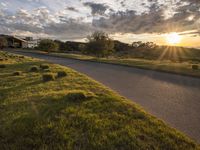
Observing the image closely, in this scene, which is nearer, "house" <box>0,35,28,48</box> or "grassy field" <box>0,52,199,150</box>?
"grassy field" <box>0,52,199,150</box>

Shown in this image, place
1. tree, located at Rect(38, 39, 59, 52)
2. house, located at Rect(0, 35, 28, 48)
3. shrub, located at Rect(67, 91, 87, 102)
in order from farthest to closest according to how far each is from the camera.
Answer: house, located at Rect(0, 35, 28, 48)
tree, located at Rect(38, 39, 59, 52)
shrub, located at Rect(67, 91, 87, 102)

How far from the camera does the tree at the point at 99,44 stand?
4266cm

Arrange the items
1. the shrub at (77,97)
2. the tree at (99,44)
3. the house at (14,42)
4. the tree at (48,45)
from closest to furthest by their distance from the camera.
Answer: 1. the shrub at (77,97)
2. the tree at (99,44)
3. the tree at (48,45)
4. the house at (14,42)

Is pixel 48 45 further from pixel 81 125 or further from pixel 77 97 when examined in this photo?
pixel 81 125

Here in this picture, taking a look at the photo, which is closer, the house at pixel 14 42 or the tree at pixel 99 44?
the tree at pixel 99 44

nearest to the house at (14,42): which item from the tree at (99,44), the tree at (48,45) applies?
the tree at (48,45)

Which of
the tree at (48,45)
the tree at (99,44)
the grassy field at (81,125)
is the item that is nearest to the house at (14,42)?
the tree at (48,45)

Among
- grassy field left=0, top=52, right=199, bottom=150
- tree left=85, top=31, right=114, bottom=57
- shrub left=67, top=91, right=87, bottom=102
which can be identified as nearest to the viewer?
A: grassy field left=0, top=52, right=199, bottom=150

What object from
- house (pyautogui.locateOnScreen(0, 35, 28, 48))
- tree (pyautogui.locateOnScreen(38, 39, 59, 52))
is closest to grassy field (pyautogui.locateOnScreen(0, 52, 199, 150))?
tree (pyautogui.locateOnScreen(38, 39, 59, 52))

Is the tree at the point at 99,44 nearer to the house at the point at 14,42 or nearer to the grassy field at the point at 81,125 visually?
the grassy field at the point at 81,125

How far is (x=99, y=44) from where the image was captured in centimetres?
4256

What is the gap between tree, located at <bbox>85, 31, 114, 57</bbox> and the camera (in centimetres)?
4266

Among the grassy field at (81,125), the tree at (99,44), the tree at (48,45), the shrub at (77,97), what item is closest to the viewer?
the grassy field at (81,125)

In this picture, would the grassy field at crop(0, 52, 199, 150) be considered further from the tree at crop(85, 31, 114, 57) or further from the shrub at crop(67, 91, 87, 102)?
the tree at crop(85, 31, 114, 57)
